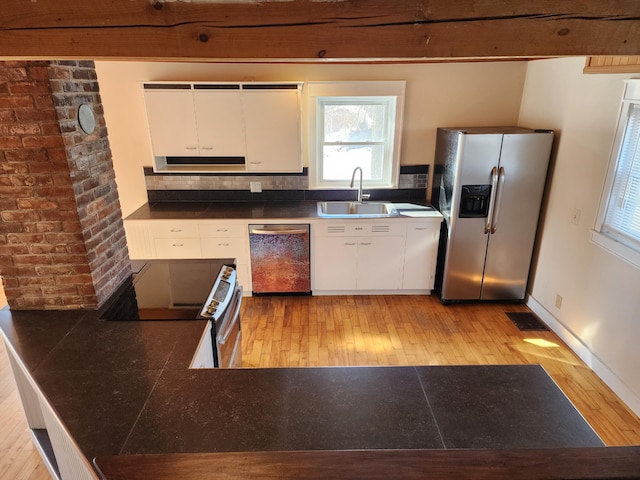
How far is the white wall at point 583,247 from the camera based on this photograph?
2.70 m

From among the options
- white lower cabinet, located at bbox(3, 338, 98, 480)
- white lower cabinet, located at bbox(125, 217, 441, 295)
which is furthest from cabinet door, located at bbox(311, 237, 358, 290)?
white lower cabinet, located at bbox(3, 338, 98, 480)

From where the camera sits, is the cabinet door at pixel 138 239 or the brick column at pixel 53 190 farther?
the cabinet door at pixel 138 239

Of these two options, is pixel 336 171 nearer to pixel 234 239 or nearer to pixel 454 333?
pixel 234 239

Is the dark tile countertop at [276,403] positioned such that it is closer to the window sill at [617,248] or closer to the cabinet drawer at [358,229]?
the window sill at [617,248]

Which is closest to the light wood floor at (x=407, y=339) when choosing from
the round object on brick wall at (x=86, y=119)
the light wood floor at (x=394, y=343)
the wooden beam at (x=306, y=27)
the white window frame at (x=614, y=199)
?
the light wood floor at (x=394, y=343)

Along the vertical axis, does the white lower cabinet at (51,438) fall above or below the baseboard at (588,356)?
above

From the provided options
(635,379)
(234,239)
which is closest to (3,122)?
(234,239)

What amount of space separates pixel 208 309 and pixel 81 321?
23.1 inches

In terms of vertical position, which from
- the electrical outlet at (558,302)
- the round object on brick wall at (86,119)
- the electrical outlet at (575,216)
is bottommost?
the electrical outlet at (558,302)

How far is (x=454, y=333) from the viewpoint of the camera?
3.50 metres

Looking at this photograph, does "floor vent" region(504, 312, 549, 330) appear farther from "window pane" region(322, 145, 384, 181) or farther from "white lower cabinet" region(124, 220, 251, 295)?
"white lower cabinet" region(124, 220, 251, 295)

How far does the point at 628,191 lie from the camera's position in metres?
2.71

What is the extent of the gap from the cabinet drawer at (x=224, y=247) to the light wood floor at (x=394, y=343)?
1.68 feet

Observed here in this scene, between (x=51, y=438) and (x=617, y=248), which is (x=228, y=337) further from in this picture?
(x=617, y=248)
